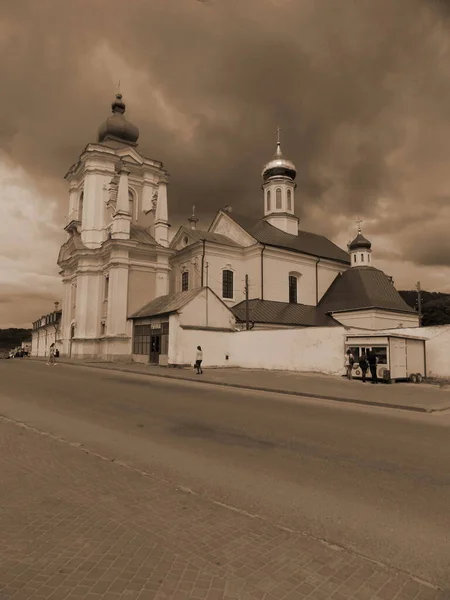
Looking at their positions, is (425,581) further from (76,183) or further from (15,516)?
(76,183)

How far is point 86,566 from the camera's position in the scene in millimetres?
3346

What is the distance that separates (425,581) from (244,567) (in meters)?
1.39

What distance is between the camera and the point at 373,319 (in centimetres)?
3869

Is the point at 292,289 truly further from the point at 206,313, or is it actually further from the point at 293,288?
the point at 206,313

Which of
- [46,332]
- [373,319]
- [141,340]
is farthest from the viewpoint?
[46,332]

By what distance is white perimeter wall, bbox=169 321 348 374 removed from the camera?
23.9m

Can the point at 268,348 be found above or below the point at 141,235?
below

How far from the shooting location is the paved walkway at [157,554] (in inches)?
120

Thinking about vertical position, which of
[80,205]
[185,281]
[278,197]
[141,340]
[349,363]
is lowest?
[349,363]

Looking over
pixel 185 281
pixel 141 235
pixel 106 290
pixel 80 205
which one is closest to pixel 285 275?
pixel 185 281

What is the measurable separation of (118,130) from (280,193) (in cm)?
1960

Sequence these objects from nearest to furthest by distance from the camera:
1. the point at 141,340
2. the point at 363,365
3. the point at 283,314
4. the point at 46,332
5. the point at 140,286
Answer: the point at 363,365
the point at 141,340
the point at 283,314
the point at 140,286
the point at 46,332

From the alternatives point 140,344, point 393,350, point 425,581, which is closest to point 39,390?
point 425,581

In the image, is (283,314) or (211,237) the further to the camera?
(211,237)
